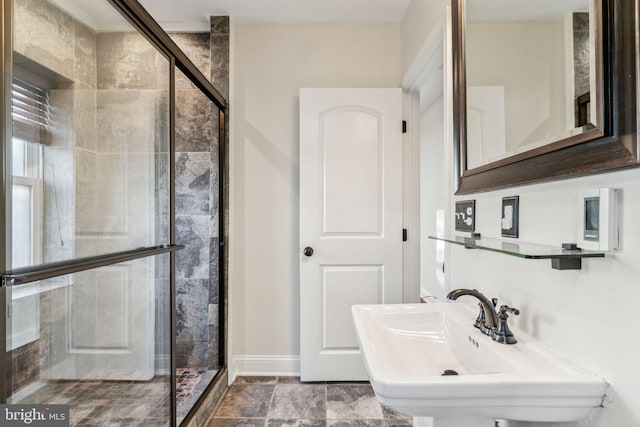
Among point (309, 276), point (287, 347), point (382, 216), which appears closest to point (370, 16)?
point (382, 216)

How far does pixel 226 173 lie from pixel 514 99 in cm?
176

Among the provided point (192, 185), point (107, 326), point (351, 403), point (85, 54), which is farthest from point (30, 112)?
point (351, 403)

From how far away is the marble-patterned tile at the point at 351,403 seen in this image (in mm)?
1846

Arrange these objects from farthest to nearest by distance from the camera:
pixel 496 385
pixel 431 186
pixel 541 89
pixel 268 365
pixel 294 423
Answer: pixel 431 186
pixel 268 365
pixel 294 423
pixel 541 89
pixel 496 385

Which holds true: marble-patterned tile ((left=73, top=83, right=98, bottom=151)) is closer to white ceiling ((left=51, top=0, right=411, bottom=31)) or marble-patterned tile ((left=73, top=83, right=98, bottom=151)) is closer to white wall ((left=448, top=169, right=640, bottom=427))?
white ceiling ((left=51, top=0, right=411, bottom=31))

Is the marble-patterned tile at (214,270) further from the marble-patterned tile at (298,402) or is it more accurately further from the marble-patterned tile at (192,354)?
the marble-patterned tile at (298,402)

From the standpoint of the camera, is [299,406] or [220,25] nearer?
[299,406]

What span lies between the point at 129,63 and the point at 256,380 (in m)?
2.07

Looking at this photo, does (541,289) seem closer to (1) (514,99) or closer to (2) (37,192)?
(1) (514,99)

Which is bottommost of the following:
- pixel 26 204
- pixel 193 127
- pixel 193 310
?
pixel 193 310

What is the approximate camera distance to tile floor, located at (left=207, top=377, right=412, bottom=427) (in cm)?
179

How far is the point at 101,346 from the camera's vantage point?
54.1 inches

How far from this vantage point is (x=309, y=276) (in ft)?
7.29

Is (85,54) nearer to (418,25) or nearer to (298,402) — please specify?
(418,25)
